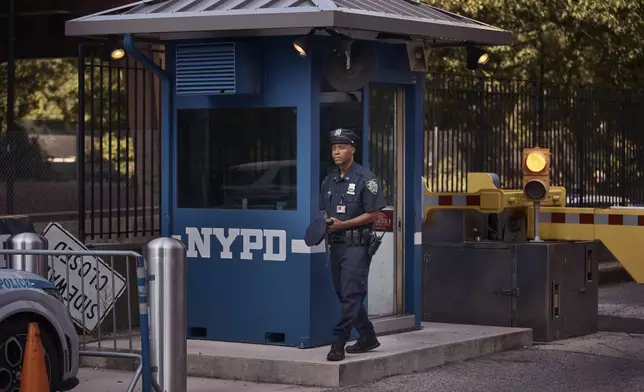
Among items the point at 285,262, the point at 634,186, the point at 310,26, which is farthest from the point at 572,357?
the point at 634,186

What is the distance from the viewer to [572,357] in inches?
464

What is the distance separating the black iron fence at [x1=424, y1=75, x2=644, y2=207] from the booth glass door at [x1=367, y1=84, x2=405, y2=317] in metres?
2.70

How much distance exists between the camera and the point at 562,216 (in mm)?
13328

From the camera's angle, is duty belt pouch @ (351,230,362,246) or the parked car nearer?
the parked car

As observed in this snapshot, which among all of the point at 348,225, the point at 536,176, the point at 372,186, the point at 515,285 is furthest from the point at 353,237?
the point at 536,176

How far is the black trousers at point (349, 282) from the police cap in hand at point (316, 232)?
21 cm

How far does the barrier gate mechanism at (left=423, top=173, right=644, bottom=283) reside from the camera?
13.0 metres

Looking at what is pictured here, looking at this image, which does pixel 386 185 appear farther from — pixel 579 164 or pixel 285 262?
pixel 579 164

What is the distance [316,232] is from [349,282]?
18.5 inches

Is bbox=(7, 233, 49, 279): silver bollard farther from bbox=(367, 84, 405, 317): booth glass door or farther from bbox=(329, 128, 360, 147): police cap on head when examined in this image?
bbox=(367, 84, 405, 317): booth glass door

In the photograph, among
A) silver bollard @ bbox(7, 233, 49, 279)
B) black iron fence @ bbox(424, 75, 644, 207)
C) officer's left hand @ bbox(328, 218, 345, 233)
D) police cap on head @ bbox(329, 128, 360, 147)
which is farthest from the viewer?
black iron fence @ bbox(424, 75, 644, 207)

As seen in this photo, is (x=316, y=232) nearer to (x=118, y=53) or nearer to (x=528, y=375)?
(x=528, y=375)

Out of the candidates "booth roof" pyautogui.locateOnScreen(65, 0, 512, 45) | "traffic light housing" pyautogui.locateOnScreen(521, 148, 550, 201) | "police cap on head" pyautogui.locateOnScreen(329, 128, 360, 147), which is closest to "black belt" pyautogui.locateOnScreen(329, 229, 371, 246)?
"police cap on head" pyautogui.locateOnScreen(329, 128, 360, 147)

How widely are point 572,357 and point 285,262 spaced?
9.12ft
